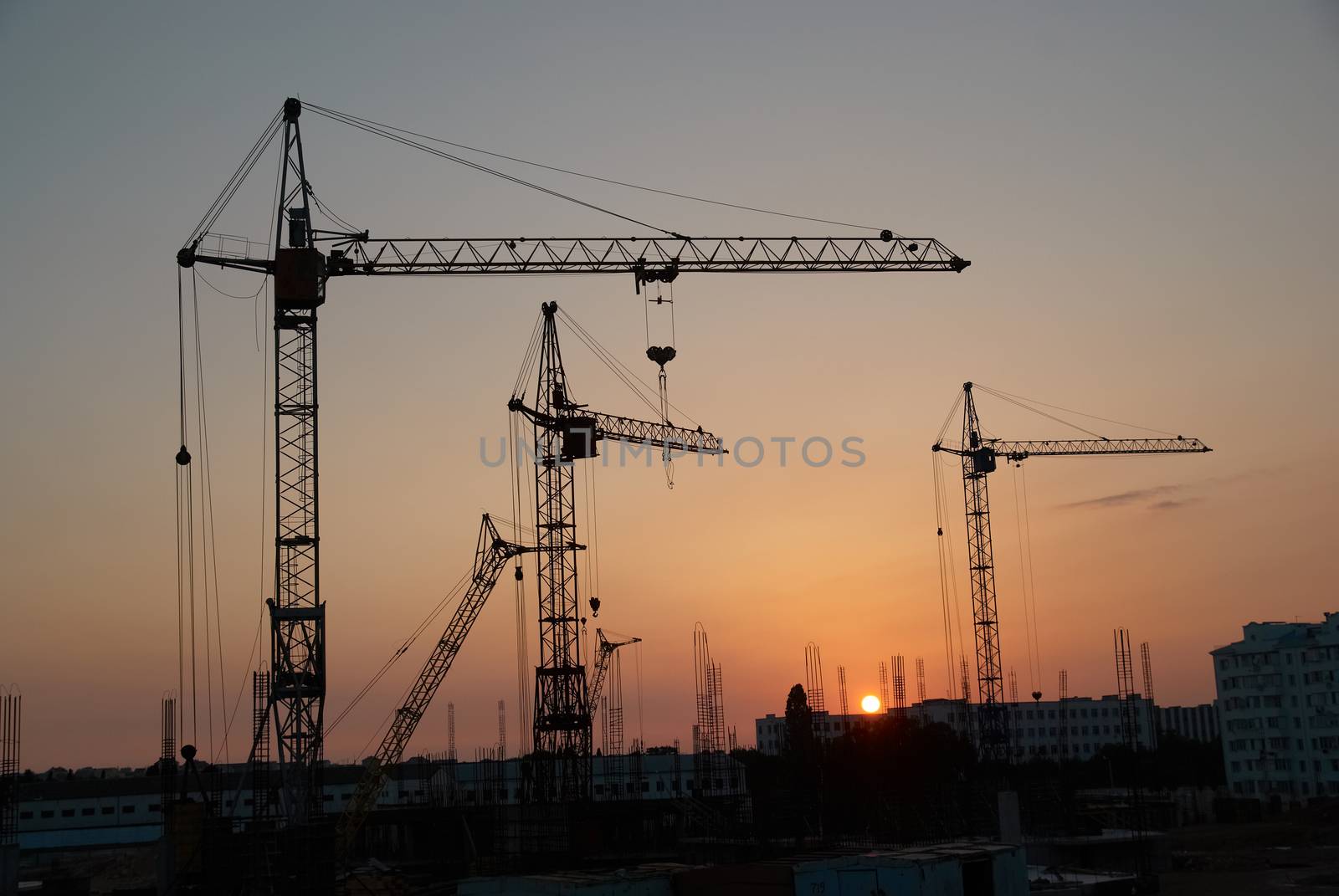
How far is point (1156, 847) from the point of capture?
48.6 meters

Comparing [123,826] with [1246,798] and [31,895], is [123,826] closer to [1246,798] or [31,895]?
[31,895]

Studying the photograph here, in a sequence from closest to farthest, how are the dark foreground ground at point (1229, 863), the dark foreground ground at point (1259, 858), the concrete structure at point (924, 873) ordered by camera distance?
the concrete structure at point (924, 873) → the dark foreground ground at point (1259, 858) → the dark foreground ground at point (1229, 863)

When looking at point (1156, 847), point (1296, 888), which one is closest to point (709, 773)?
point (1156, 847)

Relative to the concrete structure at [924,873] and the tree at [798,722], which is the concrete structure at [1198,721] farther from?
the concrete structure at [924,873]

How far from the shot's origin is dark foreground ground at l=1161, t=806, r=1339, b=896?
41656 mm

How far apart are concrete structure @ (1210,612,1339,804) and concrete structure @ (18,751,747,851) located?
4299cm

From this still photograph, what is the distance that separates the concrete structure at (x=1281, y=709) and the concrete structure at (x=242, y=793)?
43.0 metres

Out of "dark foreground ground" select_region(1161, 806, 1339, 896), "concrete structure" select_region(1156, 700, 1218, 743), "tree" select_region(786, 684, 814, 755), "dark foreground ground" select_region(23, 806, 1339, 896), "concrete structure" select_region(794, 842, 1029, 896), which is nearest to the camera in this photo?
"concrete structure" select_region(794, 842, 1029, 896)

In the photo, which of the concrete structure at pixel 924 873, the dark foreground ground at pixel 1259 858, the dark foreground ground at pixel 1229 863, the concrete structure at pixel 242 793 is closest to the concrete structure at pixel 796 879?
the concrete structure at pixel 924 873

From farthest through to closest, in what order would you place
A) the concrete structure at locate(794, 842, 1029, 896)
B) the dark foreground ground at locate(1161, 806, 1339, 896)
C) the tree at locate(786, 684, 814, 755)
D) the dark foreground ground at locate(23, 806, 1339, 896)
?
the tree at locate(786, 684, 814, 755)
the dark foreground ground at locate(23, 806, 1339, 896)
the dark foreground ground at locate(1161, 806, 1339, 896)
the concrete structure at locate(794, 842, 1029, 896)

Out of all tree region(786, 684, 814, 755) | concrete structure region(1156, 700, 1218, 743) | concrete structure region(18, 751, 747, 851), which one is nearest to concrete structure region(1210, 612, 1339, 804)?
tree region(786, 684, 814, 755)

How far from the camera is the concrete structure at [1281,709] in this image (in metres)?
90.1

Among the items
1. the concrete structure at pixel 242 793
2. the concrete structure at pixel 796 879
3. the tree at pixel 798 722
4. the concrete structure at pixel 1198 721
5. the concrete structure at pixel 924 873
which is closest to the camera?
the concrete structure at pixel 796 879

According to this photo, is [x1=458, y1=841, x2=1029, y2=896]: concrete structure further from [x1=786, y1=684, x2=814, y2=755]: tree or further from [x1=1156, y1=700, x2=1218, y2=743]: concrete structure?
[x1=1156, y1=700, x2=1218, y2=743]: concrete structure
